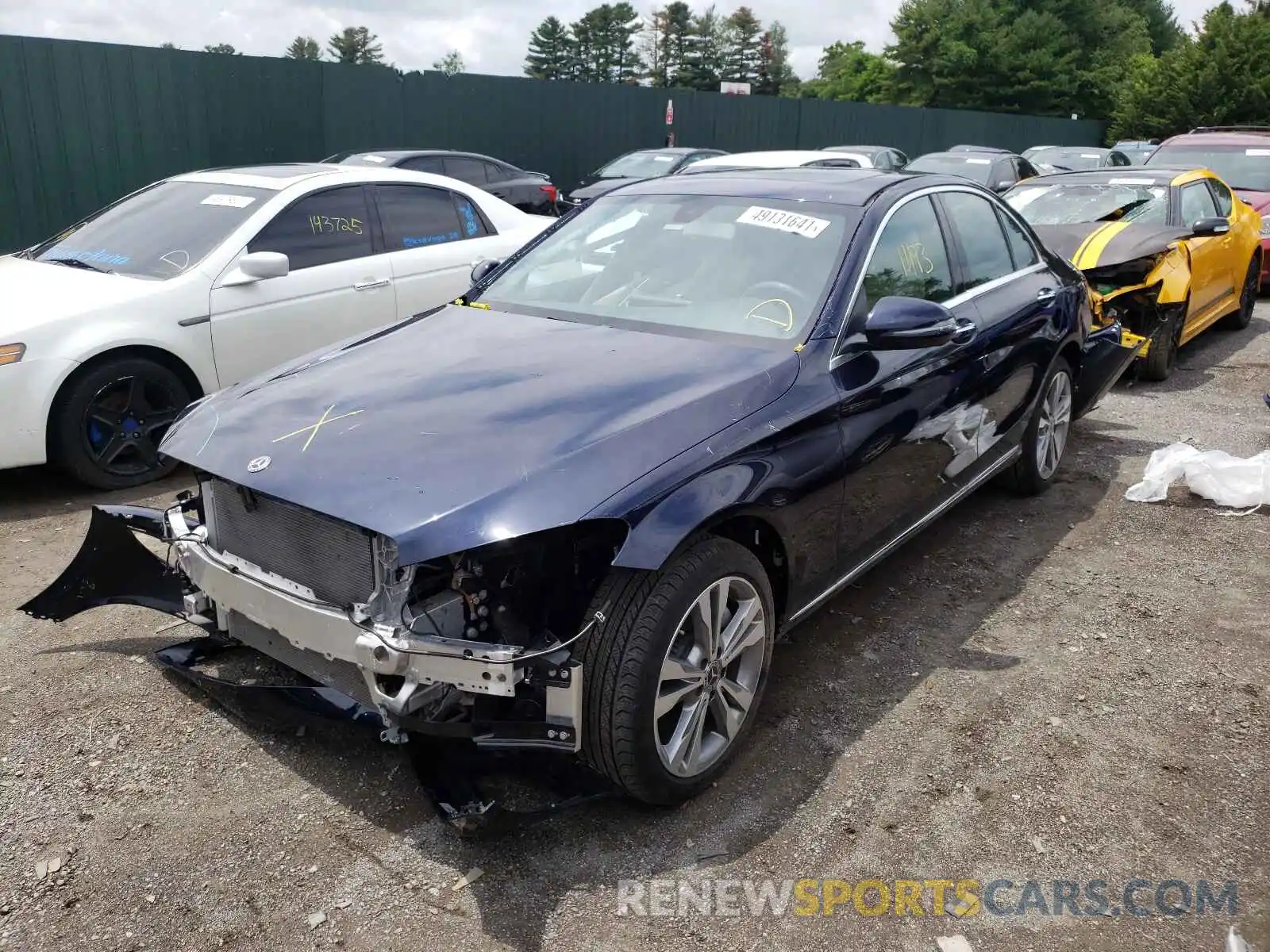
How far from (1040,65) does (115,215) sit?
50819 mm

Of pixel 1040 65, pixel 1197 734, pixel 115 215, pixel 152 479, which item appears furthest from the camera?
pixel 1040 65

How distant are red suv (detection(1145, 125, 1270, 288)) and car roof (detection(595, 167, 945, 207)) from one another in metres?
8.34

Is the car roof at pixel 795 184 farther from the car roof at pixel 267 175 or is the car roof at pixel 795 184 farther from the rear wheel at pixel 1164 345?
the rear wheel at pixel 1164 345

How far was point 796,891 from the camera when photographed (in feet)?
8.79

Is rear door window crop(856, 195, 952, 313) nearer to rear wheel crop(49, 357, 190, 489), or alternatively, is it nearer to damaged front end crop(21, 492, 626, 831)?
damaged front end crop(21, 492, 626, 831)

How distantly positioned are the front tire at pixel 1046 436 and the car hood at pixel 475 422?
2.38 metres

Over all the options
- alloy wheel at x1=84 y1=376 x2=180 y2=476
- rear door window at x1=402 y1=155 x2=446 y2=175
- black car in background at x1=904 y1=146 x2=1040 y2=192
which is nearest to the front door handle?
alloy wheel at x1=84 y1=376 x2=180 y2=476

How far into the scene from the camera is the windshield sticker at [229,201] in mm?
5980

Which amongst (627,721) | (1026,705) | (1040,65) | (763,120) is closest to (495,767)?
(627,721)

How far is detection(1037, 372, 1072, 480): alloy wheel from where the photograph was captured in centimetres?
525

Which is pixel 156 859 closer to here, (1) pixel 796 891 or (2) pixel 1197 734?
(1) pixel 796 891

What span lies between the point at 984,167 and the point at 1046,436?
33.1ft

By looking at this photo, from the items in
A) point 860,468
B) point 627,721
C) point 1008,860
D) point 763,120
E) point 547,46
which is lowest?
point 1008,860

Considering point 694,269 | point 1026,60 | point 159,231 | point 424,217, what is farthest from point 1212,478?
point 1026,60
